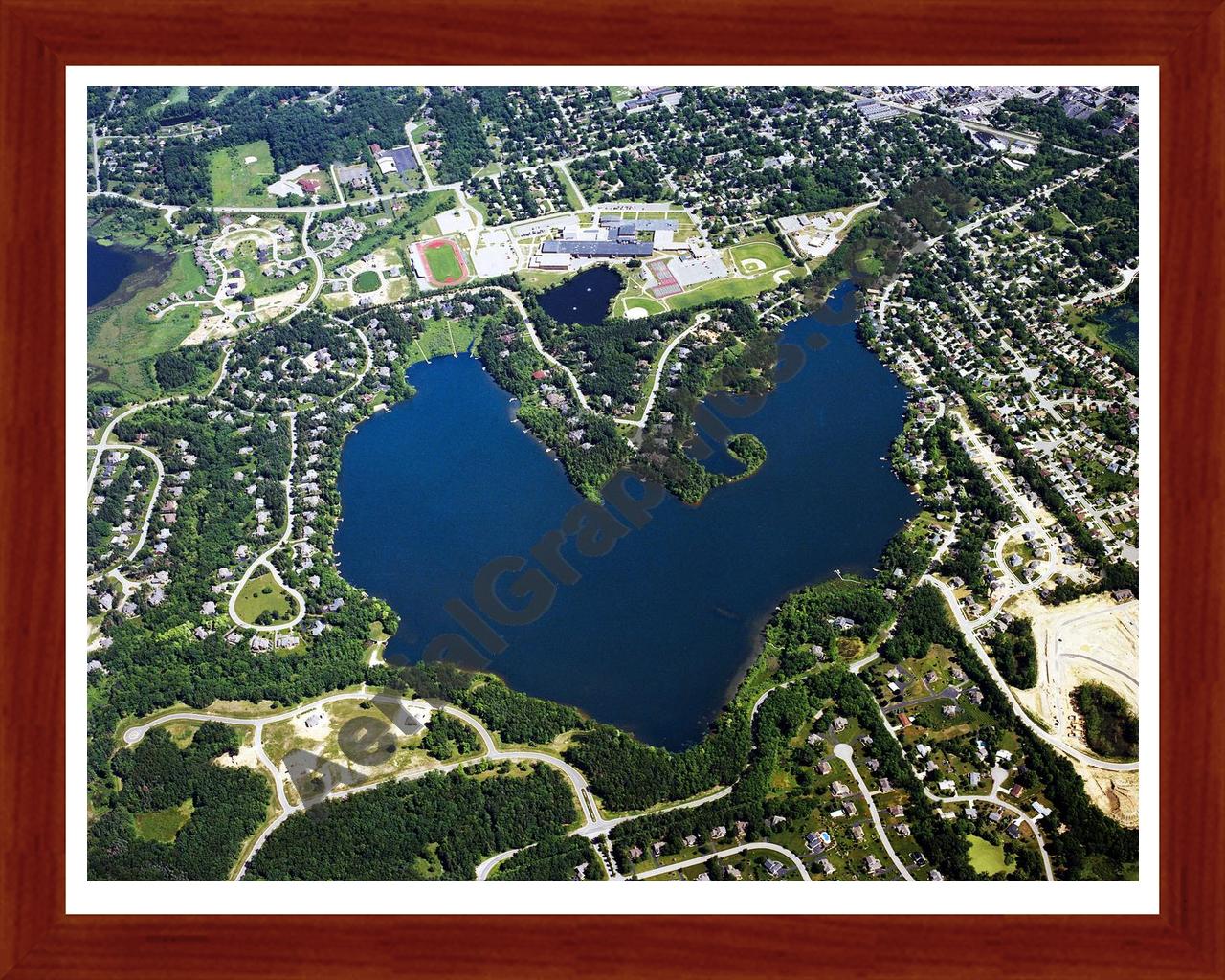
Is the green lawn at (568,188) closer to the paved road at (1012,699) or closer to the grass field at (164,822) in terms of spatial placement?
the paved road at (1012,699)

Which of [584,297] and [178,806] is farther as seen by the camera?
[584,297]

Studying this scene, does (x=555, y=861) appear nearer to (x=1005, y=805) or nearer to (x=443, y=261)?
(x=1005, y=805)

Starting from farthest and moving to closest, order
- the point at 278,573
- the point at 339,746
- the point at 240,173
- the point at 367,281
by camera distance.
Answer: the point at 240,173 → the point at 367,281 → the point at 278,573 → the point at 339,746

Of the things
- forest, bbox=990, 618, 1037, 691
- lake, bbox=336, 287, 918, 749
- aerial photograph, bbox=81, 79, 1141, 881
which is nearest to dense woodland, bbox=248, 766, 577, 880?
aerial photograph, bbox=81, 79, 1141, 881

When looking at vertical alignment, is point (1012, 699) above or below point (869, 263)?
below

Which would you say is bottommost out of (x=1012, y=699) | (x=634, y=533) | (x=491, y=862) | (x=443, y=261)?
(x=491, y=862)

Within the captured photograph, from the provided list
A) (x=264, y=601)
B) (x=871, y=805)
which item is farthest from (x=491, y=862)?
(x=264, y=601)

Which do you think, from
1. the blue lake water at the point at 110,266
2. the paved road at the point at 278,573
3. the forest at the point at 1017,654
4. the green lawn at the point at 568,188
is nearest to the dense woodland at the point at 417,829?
the paved road at the point at 278,573
